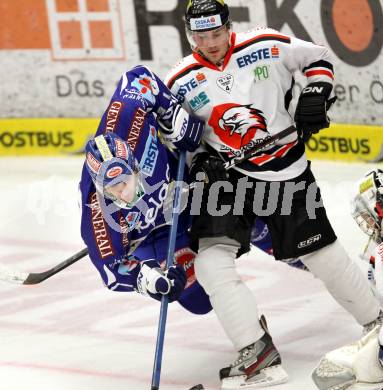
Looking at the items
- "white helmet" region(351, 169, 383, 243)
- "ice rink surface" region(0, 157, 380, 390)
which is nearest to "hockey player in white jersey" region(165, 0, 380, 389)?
"ice rink surface" region(0, 157, 380, 390)

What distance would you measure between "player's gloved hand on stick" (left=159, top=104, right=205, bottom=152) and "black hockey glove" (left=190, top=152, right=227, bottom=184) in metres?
0.07

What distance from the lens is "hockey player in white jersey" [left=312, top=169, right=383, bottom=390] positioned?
2865mm

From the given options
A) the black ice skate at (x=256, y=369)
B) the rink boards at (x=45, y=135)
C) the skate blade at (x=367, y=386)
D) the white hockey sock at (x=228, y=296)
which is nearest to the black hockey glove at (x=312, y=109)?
the white hockey sock at (x=228, y=296)

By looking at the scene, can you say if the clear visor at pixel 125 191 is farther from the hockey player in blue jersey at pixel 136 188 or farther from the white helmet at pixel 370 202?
the white helmet at pixel 370 202

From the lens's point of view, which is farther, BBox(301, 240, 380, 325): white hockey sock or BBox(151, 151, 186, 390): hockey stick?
BBox(301, 240, 380, 325): white hockey sock

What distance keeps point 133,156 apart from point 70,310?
1.25 metres

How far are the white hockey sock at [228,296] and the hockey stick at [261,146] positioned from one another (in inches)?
11.7

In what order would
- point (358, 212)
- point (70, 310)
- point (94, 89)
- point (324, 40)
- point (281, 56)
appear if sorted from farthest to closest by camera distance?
point (94, 89), point (324, 40), point (70, 310), point (281, 56), point (358, 212)

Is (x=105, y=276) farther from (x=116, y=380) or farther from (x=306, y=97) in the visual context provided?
(x=306, y=97)

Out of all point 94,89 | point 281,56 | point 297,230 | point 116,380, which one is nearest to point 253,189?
point 297,230

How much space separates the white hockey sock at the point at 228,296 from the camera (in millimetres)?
3660

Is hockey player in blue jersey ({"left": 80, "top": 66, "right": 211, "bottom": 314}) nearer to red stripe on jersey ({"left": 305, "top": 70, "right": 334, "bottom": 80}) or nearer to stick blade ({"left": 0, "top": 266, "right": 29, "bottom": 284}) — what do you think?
red stripe on jersey ({"left": 305, "top": 70, "right": 334, "bottom": 80})

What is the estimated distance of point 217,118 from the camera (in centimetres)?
383

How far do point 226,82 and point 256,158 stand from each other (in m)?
0.28
